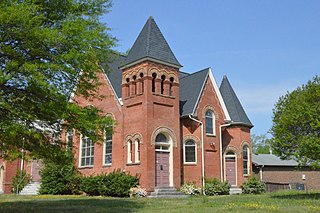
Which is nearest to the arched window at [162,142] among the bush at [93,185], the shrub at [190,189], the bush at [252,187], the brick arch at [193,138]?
the brick arch at [193,138]

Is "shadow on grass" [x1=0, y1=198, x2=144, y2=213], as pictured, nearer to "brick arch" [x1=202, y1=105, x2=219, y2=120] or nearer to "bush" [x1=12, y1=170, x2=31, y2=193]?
"brick arch" [x1=202, y1=105, x2=219, y2=120]

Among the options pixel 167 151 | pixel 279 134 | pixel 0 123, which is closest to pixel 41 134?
pixel 0 123

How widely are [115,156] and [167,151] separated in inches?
149

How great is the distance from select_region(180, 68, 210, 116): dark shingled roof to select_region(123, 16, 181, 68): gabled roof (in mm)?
2943

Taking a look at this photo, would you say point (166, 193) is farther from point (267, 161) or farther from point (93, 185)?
point (267, 161)

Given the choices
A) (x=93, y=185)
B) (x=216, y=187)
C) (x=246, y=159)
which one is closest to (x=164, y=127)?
(x=216, y=187)

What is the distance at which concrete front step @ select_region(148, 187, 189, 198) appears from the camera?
22.7 meters

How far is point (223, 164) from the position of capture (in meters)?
28.6

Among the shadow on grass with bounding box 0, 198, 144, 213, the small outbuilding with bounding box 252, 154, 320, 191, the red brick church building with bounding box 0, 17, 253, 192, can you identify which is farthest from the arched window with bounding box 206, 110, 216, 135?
the shadow on grass with bounding box 0, 198, 144, 213

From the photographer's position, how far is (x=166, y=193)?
23172 millimetres

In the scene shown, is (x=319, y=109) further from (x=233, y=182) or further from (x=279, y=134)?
(x=233, y=182)

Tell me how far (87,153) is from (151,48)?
396 inches

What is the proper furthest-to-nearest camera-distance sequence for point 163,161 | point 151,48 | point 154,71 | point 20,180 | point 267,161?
point 267,161
point 20,180
point 151,48
point 154,71
point 163,161

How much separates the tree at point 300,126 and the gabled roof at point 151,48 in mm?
8991
